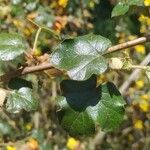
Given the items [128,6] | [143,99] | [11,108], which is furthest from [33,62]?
[143,99]

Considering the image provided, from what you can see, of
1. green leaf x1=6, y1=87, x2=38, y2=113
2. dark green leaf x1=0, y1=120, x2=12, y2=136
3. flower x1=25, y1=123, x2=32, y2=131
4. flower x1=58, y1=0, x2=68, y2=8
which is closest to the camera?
green leaf x1=6, y1=87, x2=38, y2=113

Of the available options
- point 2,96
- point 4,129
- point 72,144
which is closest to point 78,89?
point 2,96

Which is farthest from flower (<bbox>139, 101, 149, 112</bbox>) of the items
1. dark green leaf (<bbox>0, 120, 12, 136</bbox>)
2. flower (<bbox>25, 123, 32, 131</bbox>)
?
dark green leaf (<bbox>0, 120, 12, 136</bbox>)

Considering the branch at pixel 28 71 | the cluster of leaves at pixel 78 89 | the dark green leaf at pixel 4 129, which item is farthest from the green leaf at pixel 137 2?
the dark green leaf at pixel 4 129

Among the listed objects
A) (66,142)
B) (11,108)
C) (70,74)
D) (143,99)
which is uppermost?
(70,74)

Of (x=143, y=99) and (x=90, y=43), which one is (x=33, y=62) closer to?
(x=90, y=43)

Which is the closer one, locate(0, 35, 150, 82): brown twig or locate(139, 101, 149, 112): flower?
locate(0, 35, 150, 82): brown twig

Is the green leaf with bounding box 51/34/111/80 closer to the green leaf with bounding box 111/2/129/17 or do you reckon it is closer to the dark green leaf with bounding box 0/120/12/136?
the green leaf with bounding box 111/2/129/17
